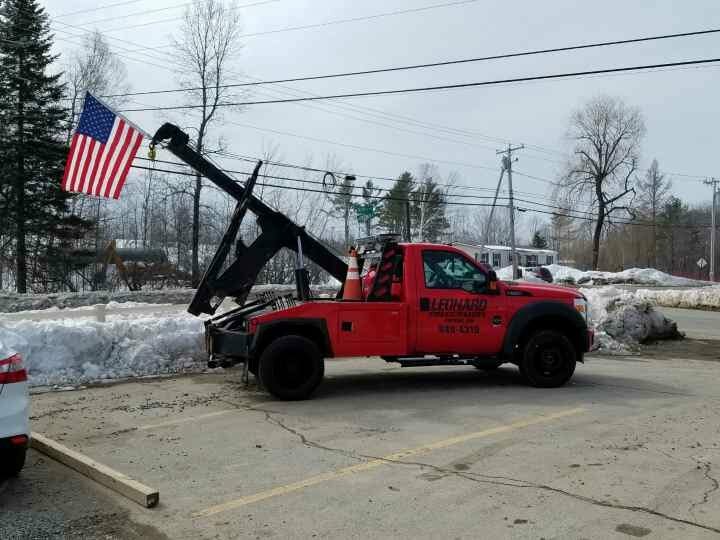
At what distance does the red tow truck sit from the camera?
29.1 feet

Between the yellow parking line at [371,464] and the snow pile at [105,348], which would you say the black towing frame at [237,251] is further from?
the yellow parking line at [371,464]

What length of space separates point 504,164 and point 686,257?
5681 centimetres

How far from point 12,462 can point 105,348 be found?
6.02 m

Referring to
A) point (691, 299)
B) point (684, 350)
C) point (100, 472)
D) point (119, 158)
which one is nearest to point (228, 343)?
point (100, 472)

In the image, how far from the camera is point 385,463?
19.7 ft

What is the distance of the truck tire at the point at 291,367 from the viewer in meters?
8.71

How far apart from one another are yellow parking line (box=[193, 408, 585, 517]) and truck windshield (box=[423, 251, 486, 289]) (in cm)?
237

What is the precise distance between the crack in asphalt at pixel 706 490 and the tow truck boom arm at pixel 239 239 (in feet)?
21.1

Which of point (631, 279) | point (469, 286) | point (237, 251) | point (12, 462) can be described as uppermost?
point (237, 251)

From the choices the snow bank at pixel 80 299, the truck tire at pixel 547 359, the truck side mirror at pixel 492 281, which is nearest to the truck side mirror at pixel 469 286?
the truck side mirror at pixel 492 281

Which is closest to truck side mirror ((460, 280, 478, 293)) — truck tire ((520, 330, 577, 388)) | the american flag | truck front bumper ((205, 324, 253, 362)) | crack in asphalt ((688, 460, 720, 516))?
truck tire ((520, 330, 577, 388))

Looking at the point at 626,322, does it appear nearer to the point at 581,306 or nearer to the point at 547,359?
the point at 581,306

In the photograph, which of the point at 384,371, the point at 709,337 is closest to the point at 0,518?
the point at 384,371

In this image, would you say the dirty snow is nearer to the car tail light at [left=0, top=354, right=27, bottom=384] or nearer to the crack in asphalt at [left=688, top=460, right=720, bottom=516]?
the car tail light at [left=0, top=354, right=27, bottom=384]
